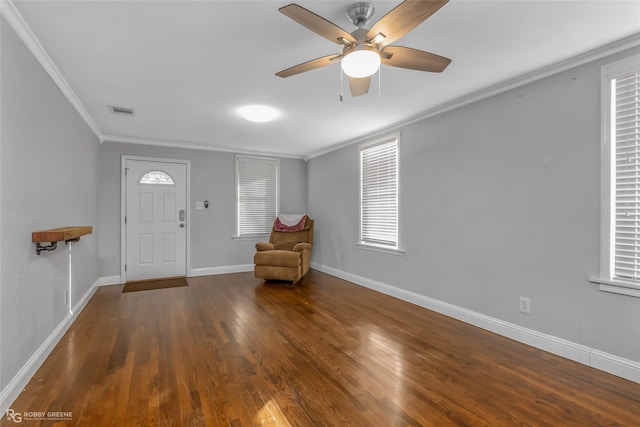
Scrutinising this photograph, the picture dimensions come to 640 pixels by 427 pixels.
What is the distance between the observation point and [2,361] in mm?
1665

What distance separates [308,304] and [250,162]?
10.6 feet

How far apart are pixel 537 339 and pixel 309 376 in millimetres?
1985

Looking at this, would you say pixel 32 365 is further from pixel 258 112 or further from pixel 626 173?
pixel 626 173

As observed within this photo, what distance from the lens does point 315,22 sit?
5.03 feet

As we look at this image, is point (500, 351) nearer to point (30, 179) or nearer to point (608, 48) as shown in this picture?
point (608, 48)

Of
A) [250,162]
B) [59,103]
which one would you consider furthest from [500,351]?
[250,162]

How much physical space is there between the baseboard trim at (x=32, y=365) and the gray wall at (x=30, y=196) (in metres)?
0.05

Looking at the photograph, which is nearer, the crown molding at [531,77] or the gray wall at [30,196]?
the gray wall at [30,196]

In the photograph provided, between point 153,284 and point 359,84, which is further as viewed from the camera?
point 153,284

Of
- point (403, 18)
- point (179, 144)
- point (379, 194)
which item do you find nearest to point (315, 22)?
point (403, 18)

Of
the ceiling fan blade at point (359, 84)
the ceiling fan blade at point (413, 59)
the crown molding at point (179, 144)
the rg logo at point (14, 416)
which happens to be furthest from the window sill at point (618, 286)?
the crown molding at point (179, 144)

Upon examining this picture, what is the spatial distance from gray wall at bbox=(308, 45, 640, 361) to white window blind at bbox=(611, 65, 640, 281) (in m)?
0.11
